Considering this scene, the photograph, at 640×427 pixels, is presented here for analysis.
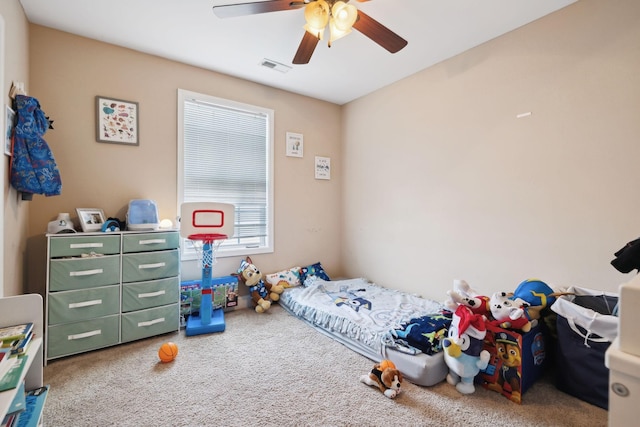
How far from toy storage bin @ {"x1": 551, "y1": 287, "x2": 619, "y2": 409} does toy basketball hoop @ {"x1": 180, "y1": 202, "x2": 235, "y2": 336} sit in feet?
8.29

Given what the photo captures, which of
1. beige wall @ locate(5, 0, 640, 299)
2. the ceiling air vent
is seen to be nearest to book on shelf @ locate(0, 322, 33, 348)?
beige wall @ locate(5, 0, 640, 299)

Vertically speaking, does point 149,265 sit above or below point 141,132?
below

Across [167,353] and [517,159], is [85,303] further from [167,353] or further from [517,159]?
[517,159]

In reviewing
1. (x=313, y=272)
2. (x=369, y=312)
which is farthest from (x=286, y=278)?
(x=369, y=312)

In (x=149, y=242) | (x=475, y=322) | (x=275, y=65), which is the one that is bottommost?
(x=475, y=322)

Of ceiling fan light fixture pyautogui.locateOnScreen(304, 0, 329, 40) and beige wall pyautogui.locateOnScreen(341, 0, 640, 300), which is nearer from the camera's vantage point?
ceiling fan light fixture pyautogui.locateOnScreen(304, 0, 329, 40)

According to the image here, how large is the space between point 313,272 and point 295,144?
5.41ft

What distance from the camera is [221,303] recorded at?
2951mm

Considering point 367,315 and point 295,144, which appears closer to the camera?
point 367,315

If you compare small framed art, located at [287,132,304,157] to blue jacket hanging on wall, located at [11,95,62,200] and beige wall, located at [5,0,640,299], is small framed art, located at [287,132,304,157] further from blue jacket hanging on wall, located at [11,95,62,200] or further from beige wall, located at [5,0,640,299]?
blue jacket hanging on wall, located at [11,95,62,200]

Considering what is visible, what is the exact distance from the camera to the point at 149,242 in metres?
2.37

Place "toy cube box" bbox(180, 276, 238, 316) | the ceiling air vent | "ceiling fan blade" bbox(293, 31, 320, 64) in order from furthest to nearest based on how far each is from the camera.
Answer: the ceiling air vent, "toy cube box" bbox(180, 276, 238, 316), "ceiling fan blade" bbox(293, 31, 320, 64)

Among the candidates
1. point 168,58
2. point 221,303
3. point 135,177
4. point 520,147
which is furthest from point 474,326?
point 168,58

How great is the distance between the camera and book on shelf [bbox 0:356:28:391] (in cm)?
93
